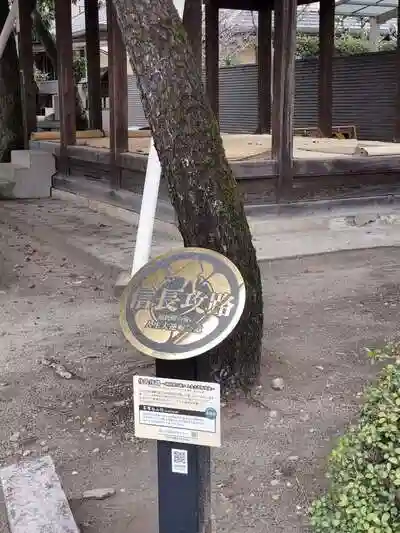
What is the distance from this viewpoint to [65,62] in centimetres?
1059

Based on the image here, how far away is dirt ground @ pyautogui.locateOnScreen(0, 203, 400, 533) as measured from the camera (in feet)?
10.4

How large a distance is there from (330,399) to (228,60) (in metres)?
22.9

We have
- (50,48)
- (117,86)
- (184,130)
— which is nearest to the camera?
(184,130)

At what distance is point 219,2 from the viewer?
1235cm

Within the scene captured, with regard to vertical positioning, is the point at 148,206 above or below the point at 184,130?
below

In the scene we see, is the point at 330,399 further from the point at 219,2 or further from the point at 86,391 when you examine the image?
the point at 219,2

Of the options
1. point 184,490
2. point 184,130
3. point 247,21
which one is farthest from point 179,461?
point 247,21

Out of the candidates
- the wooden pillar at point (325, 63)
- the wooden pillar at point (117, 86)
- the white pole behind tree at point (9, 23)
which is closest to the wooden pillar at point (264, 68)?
the wooden pillar at point (325, 63)

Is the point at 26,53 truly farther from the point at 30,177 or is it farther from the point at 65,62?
the point at 30,177

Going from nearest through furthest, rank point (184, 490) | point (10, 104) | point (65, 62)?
1. point (184, 490)
2. point (65, 62)
3. point (10, 104)

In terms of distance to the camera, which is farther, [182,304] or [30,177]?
[30,177]

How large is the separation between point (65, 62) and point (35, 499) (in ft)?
27.9

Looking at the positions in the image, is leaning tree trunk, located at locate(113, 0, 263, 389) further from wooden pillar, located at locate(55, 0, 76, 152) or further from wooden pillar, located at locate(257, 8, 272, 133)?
wooden pillar, located at locate(257, 8, 272, 133)

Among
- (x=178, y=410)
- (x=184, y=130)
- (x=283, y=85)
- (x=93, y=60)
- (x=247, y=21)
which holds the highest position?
(x=247, y=21)
